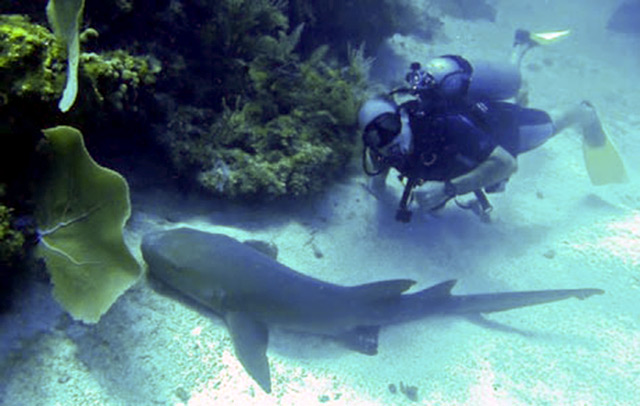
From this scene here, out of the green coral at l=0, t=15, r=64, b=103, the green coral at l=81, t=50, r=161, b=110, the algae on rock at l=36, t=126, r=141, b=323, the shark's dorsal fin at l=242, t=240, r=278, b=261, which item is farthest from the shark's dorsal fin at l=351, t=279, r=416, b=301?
the green coral at l=0, t=15, r=64, b=103

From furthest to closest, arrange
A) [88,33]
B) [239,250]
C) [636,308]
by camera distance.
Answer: [636,308] < [239,250] < [88,33]

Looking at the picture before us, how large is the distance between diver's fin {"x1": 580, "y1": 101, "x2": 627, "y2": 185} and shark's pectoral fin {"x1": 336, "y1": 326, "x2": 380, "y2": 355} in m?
6.44

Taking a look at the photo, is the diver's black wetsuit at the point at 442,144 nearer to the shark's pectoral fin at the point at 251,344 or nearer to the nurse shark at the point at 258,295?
the nurse shark at the point at 258,295

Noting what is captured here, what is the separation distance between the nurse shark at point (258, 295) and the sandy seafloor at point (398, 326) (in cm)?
18

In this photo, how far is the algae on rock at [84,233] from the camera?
2967 millimetres

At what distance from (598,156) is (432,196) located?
494 cm

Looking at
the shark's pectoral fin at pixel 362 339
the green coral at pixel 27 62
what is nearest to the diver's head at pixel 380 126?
the shark's pectoral fin at pixel 362 339

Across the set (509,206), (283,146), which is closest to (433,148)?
(283,146)

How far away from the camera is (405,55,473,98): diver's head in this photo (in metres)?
5.77

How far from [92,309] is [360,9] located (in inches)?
314

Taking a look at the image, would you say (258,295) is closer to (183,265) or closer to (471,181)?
(183,265)

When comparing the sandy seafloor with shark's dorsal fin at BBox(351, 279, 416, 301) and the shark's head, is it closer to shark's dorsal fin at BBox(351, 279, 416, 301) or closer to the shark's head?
the shark's head

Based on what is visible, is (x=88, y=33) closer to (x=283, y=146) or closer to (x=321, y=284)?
(x=283, y=146)

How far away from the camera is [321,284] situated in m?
4.52
